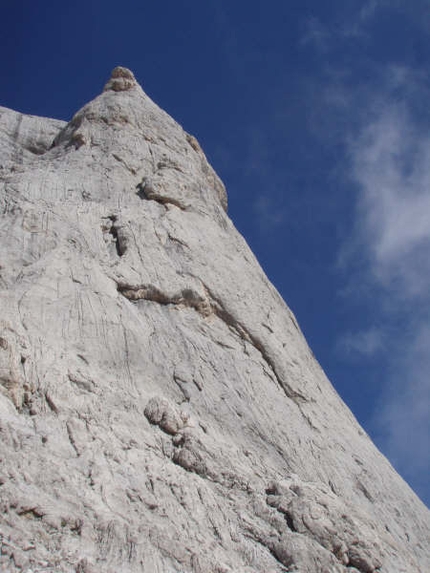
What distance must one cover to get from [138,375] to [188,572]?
4699 millimetres

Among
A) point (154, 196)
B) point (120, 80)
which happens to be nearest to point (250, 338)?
point (154, 196)

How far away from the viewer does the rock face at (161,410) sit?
8758 mm

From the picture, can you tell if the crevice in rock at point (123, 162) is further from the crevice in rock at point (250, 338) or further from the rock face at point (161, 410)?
the crevice in rock at point (250, 338)

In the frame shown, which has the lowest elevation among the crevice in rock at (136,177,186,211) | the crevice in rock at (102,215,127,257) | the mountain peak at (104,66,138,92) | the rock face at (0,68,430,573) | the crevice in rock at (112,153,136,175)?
the rock face at (0,68,430,573)

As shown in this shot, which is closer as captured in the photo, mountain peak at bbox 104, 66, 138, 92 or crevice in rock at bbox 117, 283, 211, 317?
crevice in rock at bbox 117, 283, 211, 317

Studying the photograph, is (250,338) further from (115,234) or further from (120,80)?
(120,80)

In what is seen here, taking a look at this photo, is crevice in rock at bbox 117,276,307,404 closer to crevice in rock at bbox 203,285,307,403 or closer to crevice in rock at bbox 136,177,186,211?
crevice in rock at bbox 203,285,307,403

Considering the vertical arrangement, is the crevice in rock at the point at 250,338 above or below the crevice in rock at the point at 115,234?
below

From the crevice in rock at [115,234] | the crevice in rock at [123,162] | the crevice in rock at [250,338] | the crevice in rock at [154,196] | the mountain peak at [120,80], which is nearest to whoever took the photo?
the crevice in rock at [250,338]

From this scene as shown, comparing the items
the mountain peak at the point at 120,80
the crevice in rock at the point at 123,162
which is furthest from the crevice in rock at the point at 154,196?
the mountain peak at the point at 120,80

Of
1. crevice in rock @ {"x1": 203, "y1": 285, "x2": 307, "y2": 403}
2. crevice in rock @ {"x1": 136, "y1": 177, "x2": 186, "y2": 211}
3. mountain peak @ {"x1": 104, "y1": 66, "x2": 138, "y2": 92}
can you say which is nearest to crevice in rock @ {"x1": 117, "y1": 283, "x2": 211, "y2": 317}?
crevice in rock @ {"x1": 203, "y1": 285, "x2": 307, "y2": 403}

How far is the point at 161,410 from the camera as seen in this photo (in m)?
11.6

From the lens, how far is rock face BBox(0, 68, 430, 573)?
8758mm

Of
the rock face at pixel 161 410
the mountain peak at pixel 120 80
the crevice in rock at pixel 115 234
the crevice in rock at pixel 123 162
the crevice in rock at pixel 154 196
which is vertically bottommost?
the rock face at pixel 161 410
